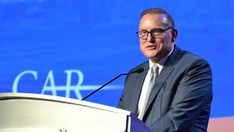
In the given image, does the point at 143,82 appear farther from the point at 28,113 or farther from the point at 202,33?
the point at 28,113

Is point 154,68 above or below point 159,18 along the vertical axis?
below

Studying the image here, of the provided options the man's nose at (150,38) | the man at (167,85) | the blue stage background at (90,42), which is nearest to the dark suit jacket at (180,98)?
the man at (167,85)

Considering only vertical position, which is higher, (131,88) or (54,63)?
(54,63)

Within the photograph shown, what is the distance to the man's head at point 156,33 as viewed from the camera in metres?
2.37

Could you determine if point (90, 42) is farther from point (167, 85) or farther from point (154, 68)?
point (167, 85)

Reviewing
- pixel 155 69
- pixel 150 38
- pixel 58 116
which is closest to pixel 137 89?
pixel 155 69

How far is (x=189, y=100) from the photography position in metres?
2.19

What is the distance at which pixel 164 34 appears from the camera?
7.82ft

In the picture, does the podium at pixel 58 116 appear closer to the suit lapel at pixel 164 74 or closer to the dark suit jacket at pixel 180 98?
the dark suit jacket at pixel 180 98

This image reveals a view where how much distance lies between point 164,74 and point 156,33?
0.20 m

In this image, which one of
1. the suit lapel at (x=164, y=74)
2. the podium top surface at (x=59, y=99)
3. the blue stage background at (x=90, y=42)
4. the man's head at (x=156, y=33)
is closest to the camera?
the podium top surface at (x=59, y=99)

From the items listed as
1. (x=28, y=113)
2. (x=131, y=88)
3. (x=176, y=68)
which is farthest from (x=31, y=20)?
(x=28, y=113)

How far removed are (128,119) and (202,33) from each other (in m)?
1.38

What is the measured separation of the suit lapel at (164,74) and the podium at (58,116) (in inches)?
27.1
